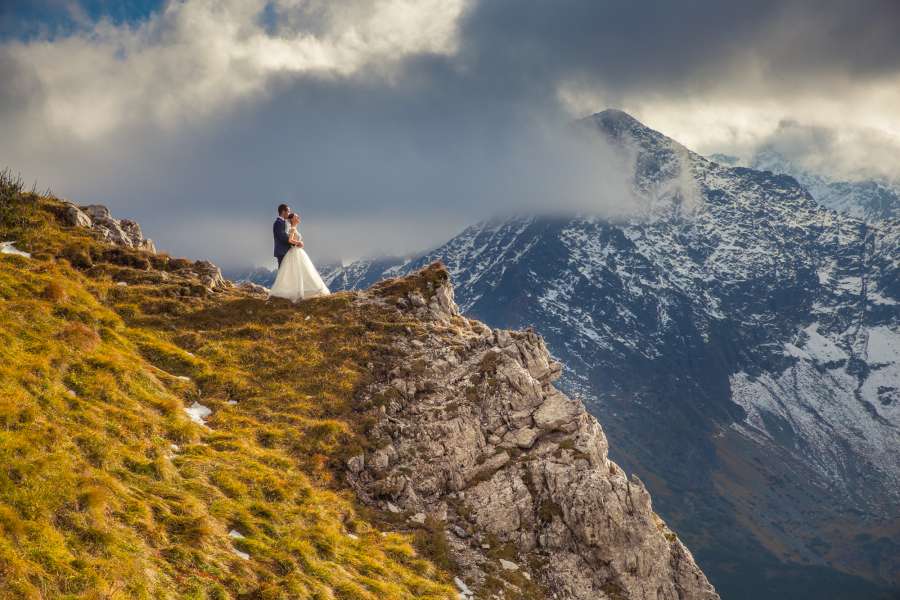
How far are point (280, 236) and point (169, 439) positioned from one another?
2080 cm

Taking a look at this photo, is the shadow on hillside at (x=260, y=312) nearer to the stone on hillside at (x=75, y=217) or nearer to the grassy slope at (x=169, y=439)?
the grassy slope at (x=169, y=439)

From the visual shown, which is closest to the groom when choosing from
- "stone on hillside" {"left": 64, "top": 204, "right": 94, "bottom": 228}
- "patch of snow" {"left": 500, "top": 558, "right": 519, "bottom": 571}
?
"stone on hillside" {"left": 64, "top": 204, "right": 94, "bottom": 228}

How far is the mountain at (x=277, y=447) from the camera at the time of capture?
17047 mm

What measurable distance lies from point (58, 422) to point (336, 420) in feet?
43.8

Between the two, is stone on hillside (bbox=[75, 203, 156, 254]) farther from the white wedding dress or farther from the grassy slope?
the white wedding dress

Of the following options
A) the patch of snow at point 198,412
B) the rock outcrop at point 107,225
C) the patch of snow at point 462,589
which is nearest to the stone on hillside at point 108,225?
the rock outcrop at point 107,225

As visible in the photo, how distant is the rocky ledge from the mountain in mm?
106

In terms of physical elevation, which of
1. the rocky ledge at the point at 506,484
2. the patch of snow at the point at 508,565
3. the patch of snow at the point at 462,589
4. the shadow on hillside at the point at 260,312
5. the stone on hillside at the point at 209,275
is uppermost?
the stone on hillside at the point at 209,275

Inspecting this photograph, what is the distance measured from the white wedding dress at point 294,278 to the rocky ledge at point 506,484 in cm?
876

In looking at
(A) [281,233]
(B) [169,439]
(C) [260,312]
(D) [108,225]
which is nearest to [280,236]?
(A) [281,233]

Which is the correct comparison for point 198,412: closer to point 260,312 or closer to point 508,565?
point 260,312

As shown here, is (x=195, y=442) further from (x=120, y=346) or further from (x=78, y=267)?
(x=78, y=267)

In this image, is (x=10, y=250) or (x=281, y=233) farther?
(x=281, y=233)

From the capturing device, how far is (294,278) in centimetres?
4334
